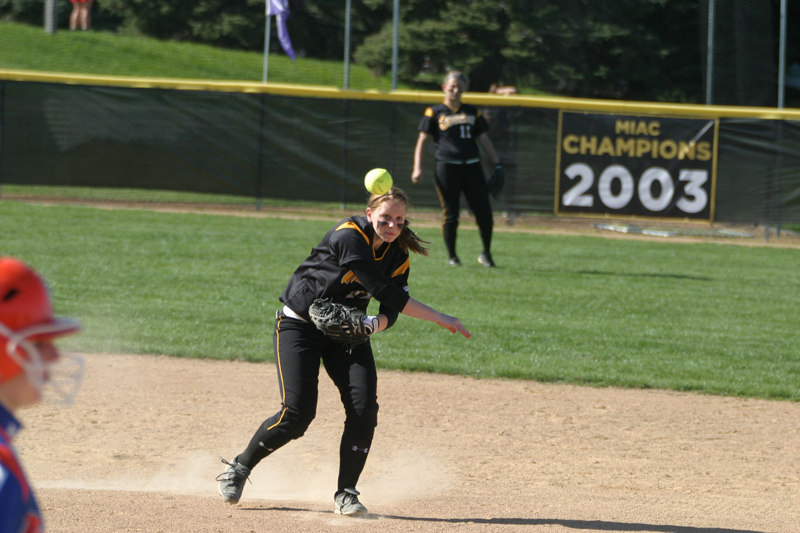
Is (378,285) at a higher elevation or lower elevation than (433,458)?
higher

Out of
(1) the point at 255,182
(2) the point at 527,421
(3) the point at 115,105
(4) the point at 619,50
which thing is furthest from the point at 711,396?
(4) the point at 619,50

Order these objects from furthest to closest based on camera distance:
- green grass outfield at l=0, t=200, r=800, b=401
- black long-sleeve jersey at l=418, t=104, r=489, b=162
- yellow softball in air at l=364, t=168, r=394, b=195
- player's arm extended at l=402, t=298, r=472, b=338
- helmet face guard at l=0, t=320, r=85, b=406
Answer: black long-sleeve jersey at l=418, t=104, r=489, b=162
green grass outfield at l=0, t=200, r=800, b=401
yellow softball in air at l=364, t=168, r=394, b=195
player's arm extended at l=402, t=298, r=472, b=338
helmet face guard at l=0, t=320, r=85, b=406

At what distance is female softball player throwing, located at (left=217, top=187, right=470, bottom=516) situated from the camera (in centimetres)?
397

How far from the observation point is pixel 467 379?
690 centimetres

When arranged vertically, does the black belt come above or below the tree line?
below

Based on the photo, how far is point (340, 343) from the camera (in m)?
4.21

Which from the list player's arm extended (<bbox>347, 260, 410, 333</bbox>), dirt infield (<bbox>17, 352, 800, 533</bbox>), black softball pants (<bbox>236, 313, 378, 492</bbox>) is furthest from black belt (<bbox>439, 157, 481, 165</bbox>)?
player's arm extended (<bbox>347, 260, 410, 333</bbox>)

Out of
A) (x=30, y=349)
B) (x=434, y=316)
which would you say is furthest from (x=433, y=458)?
(x=30, y=349)

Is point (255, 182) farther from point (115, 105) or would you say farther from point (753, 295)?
point (753, 295)

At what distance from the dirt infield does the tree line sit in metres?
27.4

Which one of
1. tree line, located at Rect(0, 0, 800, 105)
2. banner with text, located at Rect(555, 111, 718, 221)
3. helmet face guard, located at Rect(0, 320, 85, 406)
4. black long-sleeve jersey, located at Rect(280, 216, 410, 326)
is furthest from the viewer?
tree line, located at Rect(0, 0, 800, 105)

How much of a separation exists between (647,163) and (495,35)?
63.3 feet

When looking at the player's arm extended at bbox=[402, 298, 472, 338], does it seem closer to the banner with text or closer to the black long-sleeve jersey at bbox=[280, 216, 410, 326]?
the black long-sleeve jersey at bbox=[280, 216, 410, 326]

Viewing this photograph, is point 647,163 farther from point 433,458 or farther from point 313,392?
point 313,392
